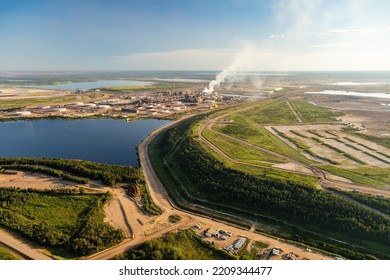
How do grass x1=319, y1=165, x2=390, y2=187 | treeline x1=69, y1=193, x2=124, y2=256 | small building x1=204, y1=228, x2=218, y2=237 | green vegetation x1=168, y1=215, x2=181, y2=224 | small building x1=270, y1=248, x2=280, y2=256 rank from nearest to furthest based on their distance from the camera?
treeline x1=69, y1=193, x2=124, y2=256 → small building x1=270, y1=248, x2=280, y2=256 → small building x1=204, y1=228, x2=218, y2=237 → green vegetation x1=168, y1=215, x2=181, y2=224 → grass x1=319, y1=165, x2=390, y2=187

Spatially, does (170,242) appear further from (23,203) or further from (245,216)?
(23,203)

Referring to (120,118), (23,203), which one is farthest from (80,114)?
(23,203)

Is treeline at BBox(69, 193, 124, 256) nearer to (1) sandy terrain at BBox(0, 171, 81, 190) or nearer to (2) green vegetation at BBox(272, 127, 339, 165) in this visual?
(1) sandy terrain at BBox(0, 171, 81, 190)

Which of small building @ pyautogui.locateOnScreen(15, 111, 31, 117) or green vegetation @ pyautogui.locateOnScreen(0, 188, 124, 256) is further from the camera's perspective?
small building @ pyautogui.locateOnScreen(15, 111, 31, 117)

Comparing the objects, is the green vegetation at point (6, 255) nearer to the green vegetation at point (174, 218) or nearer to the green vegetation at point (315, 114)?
the green vegetation at point (174, 218)

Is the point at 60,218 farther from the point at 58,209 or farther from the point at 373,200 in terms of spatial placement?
the point at 373,200

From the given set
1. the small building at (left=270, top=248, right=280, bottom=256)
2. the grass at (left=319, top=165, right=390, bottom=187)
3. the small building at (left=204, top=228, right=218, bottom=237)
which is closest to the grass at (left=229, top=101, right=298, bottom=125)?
the grass at (left=319, top=165, right=390, bottom=187)

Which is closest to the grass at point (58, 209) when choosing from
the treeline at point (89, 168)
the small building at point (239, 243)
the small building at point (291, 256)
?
the treeline at point (89, 168)

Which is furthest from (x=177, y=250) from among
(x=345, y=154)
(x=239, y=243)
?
(x=345, y=154)
